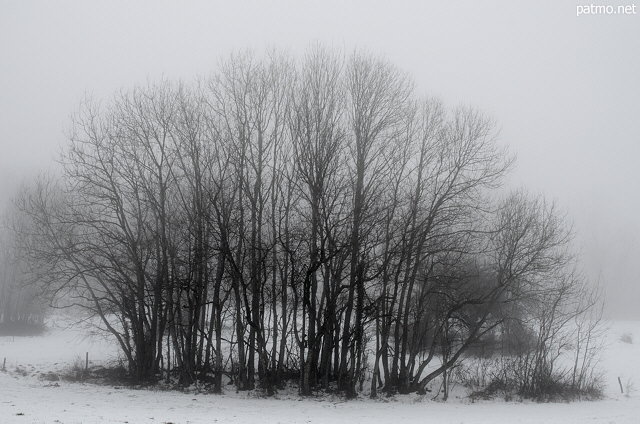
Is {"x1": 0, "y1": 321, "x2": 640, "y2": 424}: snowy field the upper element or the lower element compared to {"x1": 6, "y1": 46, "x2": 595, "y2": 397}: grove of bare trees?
lower

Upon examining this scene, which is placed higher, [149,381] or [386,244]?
[386,244]

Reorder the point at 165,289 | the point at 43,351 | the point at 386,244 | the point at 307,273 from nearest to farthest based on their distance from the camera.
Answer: the point at 307,273
the point at 386,244
the point at 165,289
the point at 43,351

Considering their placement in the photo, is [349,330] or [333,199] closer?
[333,199]

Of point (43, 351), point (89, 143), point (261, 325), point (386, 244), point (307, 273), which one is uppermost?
point (89, 143)

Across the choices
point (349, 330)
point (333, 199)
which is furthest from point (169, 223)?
point (349, 330)

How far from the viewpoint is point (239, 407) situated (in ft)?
61.9

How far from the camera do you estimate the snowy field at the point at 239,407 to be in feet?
47.9

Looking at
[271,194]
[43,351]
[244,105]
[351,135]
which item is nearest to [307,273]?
[271,194]

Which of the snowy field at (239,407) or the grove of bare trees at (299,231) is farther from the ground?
the grove of bare trees at (299,231)

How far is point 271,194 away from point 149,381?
10.8 metres

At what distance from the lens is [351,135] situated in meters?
24.1

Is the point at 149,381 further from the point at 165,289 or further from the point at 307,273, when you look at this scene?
the point at 307,273

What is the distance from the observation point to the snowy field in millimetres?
14602

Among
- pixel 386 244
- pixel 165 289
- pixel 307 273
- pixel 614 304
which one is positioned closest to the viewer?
pixel 307 273
